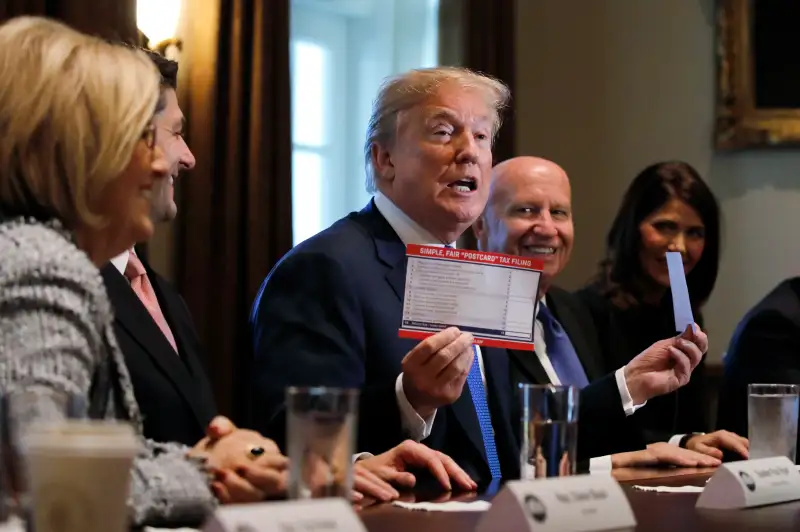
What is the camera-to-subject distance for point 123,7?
3.84m

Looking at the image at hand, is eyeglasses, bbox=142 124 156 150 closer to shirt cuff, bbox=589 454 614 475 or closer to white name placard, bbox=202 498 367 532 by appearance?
white name placard, bbox=202 498 367 532

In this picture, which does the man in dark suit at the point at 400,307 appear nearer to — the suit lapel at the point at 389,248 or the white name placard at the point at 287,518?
the suit lapel at the point at 389,248

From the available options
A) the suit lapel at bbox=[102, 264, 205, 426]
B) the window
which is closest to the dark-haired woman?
the window

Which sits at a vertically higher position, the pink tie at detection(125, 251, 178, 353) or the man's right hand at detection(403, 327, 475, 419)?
the pink tie at detection(125, 251, 178, 353)

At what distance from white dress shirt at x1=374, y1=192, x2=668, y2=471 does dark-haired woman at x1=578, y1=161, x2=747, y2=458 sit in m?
0.51

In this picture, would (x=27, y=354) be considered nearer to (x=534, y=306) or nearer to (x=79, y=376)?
(x=79, y=376)

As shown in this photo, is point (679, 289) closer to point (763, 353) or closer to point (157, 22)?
point (763, 353)

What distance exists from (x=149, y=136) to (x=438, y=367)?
807 millimetres

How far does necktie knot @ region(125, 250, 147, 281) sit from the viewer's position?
7.76 feet

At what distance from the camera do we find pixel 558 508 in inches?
50.2

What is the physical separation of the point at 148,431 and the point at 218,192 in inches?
91.8

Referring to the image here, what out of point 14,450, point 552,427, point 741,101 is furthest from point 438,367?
point 741,101

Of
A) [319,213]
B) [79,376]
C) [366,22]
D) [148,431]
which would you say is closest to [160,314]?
[148,431]

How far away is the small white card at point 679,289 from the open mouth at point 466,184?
2.27ft
